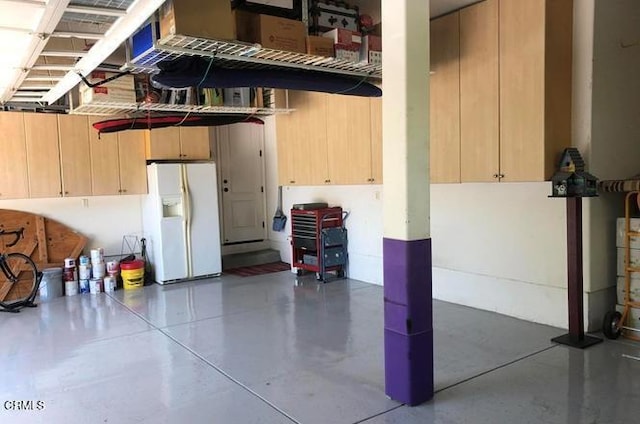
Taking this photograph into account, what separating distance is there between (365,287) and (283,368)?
2855mm

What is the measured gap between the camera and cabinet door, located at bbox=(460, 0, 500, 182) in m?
4.55

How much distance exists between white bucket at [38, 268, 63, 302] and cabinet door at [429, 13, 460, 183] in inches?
198

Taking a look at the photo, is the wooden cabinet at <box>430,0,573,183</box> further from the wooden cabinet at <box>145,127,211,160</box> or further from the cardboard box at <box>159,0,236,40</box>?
the wooden cabinet at <box>145,127,211,160</box>

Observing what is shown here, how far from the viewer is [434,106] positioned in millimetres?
5168

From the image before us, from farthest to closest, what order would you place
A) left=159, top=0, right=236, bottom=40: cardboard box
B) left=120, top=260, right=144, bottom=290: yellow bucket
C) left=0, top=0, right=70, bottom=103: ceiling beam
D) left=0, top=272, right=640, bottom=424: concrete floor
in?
left=120, top=260, right=144, bottom=290: yellow bucket → left=159, top=0, right=236, bottom=40: cardboard box → left=0, top=0, right=70, bottom=103: ceiling beam → left=0, top=272, right=640, bottom=424: concrete floor

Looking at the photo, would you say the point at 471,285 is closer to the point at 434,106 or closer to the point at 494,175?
the point at 494,175

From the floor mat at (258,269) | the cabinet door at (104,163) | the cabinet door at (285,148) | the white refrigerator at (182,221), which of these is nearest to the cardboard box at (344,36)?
Answer: the cabinet door at (285,148)

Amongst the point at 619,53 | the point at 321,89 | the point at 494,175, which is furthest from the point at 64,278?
the point at 619,53

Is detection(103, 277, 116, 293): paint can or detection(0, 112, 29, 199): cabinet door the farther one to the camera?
detection(103, 277, 116, 293): paint can

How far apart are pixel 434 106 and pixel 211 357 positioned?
11.1ft

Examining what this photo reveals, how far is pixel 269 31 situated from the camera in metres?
4.14

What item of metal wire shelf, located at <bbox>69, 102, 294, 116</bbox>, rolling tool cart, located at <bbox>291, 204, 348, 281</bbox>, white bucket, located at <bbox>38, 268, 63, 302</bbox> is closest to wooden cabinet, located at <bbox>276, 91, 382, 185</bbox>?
rolling tool cart, located at <bbox>291, 204, 348, 281</bbox>

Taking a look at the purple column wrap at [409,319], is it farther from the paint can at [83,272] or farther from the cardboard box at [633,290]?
the paint can at [83,272]

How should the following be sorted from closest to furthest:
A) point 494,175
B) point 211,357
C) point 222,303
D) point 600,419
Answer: point 600,419, point 211,357, point 494,175, point 222,303
